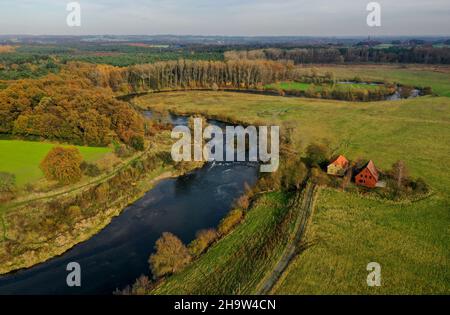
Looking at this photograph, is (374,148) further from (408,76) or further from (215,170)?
(408,76)

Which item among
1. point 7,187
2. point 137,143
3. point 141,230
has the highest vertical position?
point 137,143

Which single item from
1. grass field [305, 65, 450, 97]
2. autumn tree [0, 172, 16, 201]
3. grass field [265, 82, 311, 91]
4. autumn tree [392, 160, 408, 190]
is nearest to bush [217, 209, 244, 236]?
autumn tree [392, 160, 408, 190]

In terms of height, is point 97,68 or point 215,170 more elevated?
point 97,68

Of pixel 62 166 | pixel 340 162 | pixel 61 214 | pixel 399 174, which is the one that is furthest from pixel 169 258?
pixel 399 174

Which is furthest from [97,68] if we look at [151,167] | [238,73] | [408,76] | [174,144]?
[408,76]

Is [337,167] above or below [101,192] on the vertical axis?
above

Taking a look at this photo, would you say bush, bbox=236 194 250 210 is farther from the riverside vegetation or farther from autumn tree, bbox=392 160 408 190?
autumn tree, bbox=392 160 408 190

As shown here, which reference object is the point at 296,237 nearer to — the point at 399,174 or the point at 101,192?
the point at 399,174

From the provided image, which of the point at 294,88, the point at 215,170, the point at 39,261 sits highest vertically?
the point at 294,88
